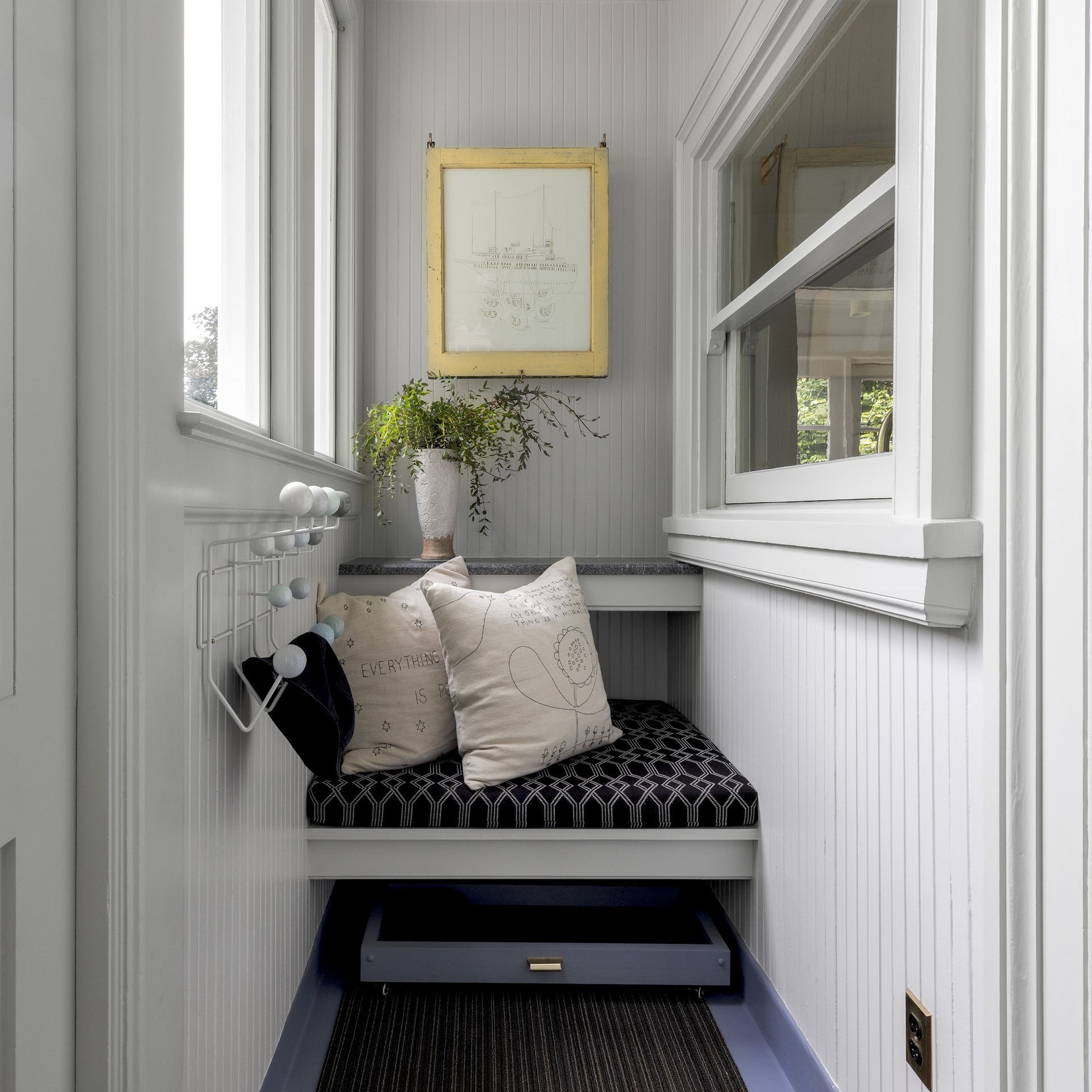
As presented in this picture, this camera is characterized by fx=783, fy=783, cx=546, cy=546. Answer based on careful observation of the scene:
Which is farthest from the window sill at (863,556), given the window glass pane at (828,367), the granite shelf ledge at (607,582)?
the granite shelf ledge at (607,582)

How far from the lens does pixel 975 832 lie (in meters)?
0.84

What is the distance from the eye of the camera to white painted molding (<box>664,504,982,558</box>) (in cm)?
85

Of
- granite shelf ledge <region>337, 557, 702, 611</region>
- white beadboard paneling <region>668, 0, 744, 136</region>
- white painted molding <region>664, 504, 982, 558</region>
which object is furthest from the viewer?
granite shelf ledge <region>337, 557, 702, 611</region>

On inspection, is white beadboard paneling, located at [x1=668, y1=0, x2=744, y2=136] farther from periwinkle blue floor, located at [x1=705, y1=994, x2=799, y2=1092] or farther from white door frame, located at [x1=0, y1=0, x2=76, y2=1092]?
periwinkle blue floor, located at [x1=705, y1=994, x2=799, y2=1092]

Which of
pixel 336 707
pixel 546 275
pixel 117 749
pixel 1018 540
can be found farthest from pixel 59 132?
pixel 546 275

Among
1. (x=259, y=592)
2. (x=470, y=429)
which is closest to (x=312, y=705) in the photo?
(x=259, y=592)

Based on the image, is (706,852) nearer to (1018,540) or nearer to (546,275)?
(1018,540)

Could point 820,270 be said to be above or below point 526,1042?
above

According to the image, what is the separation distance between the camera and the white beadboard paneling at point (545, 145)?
7.44 feet

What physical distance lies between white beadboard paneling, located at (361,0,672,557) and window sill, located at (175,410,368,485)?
753 mm

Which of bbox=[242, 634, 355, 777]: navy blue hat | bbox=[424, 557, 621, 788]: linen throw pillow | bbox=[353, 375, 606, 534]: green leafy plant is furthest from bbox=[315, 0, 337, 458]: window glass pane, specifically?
bbox=[242, 634, 355, 777]: navy blue hat

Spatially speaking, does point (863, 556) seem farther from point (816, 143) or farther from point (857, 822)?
point (816, 143)

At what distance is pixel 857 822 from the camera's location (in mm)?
1121

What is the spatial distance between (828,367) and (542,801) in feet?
3.14
